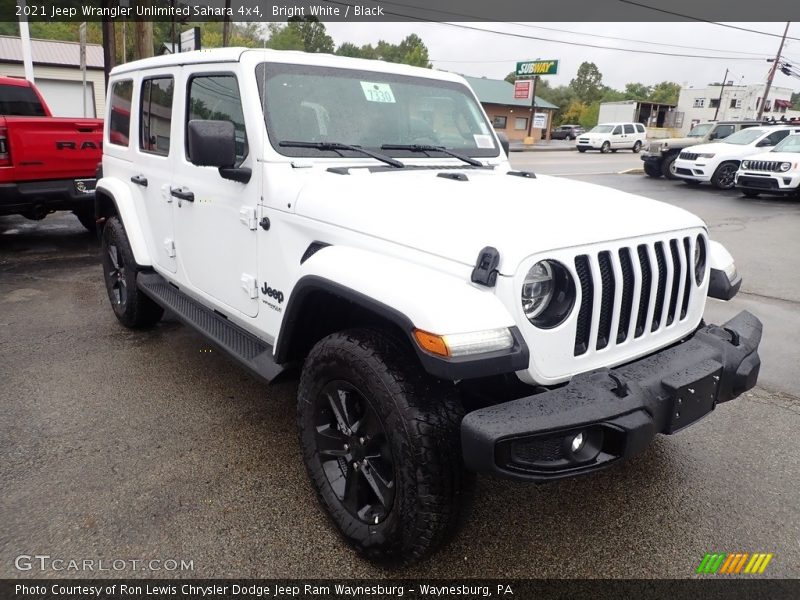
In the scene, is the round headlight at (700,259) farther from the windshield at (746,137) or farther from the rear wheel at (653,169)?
the rear wheel at (653,169)

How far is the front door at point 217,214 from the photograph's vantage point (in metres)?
2.98

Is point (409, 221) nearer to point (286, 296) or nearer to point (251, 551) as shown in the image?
point (286, 296)

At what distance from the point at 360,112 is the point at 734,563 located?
271 cm

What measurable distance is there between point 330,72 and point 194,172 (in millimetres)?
965

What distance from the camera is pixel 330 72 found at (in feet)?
10.4

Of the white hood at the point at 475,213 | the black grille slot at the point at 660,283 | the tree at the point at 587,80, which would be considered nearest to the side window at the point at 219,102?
the white hood at the point at 475,213

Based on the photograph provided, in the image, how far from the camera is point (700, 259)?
278cm

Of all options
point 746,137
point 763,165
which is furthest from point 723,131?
point 763,165

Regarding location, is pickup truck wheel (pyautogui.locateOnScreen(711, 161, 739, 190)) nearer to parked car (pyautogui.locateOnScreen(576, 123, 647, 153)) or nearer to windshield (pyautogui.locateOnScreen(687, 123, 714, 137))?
windshield (pyautogui.locateOnScreen(687, 123, 714, 137))

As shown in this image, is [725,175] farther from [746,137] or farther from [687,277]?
[687,277]

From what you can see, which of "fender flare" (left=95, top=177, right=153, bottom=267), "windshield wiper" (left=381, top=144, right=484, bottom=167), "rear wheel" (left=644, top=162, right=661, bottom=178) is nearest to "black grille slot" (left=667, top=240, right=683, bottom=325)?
"windshield wiper" (left=381, top=144, right=484, bottom=167)

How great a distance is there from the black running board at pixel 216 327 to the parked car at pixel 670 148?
1734cm

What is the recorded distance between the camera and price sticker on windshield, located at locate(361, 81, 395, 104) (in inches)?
127

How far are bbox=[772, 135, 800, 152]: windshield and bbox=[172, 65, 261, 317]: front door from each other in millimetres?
14809
